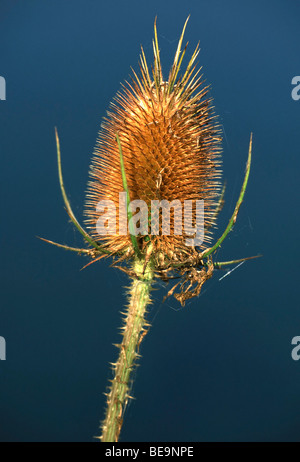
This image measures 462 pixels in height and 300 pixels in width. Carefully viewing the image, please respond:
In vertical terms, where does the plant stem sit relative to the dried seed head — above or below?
below

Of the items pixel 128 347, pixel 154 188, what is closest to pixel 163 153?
pixel 154 188

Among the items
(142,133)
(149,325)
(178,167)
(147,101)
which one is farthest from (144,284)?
(147,101)

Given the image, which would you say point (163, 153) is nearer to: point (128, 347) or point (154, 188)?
point (154, 188)

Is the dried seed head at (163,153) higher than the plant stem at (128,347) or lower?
higher

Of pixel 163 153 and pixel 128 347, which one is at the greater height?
pixel 163 153

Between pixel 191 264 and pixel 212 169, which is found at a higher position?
pixel 212 169

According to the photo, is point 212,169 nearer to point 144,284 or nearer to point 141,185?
point 141,185
